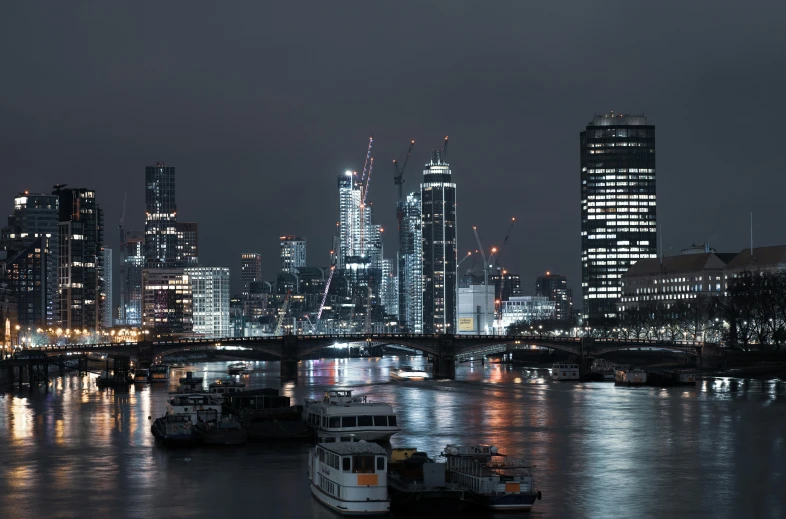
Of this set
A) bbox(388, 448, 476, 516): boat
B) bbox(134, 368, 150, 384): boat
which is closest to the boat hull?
bbox(388, 448, 476, 516): boat

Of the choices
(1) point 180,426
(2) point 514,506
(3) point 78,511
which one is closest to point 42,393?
(1) point 180,426

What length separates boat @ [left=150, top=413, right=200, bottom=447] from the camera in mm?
98500

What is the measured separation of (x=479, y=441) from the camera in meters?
102

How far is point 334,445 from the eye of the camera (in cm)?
6956

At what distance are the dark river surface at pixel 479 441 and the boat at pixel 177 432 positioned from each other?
1.98 m

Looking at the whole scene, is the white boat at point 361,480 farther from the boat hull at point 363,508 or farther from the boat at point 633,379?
the boat at point 633,379

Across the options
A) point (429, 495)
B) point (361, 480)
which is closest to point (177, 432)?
point (361, 480)

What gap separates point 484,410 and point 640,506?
64236mm

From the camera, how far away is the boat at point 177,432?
98500 millimetres

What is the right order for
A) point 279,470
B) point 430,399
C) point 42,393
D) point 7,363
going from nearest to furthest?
point 279,470 → point 430,399 → point 42,393 → point 7,363

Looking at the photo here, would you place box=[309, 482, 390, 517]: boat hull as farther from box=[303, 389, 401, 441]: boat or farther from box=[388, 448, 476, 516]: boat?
box=[303, 389, 401, 441]: boat

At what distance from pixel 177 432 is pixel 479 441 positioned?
24.1 m

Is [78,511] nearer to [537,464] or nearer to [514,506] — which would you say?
[514,506]

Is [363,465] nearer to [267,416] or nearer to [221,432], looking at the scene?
[221,432]
